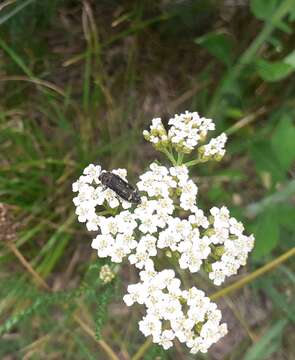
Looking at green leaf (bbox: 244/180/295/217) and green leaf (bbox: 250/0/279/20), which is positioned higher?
green leaf (bbox: 250/0/279/20)

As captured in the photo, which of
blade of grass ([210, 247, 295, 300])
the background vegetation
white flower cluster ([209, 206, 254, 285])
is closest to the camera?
white flower cluster ([209, 206, 254, 285])

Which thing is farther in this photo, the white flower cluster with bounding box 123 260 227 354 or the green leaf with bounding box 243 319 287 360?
the green leaf with bounding box 243 319 287 360

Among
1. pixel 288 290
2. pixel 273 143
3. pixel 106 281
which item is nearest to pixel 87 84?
pixel 273 143

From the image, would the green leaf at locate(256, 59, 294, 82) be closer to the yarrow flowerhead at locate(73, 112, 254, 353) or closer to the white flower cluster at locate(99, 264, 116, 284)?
the yarrow flowerhead at locate(73, 112, 254, 353)

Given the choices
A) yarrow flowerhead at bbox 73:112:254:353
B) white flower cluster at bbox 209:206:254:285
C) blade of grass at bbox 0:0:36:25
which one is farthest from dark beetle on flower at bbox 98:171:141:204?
blade of grass at bbox 0:0:36:25

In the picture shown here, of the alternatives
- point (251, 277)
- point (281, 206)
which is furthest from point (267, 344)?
point (281, 206)

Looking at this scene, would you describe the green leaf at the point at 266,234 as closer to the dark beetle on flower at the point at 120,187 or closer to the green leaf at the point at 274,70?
the green leaf at the point at 274,70

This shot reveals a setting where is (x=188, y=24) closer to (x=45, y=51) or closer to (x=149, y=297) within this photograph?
(x=45, y=51)
